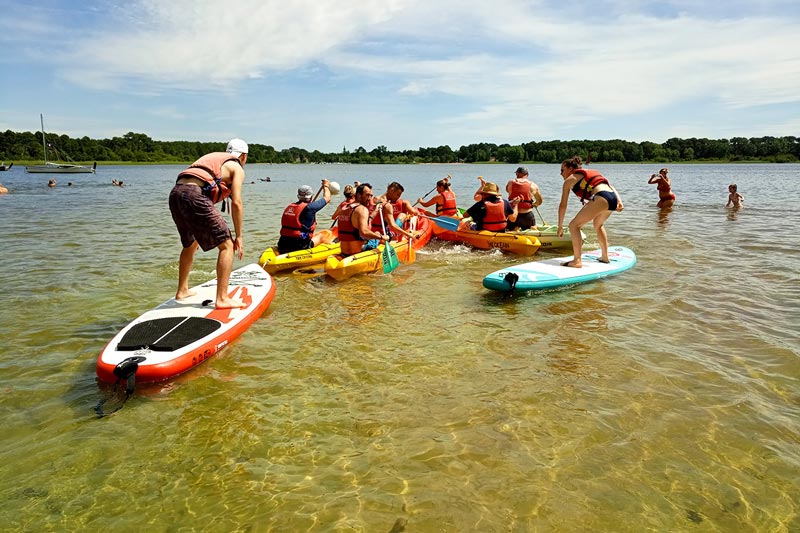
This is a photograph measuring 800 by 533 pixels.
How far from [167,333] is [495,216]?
26.1ft

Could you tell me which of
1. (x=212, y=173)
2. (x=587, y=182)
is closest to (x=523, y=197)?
(x=587, y=182)

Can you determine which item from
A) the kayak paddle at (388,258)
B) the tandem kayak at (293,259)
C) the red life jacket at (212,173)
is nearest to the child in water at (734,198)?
the kayak paddle at (388,258)

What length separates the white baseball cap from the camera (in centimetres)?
586

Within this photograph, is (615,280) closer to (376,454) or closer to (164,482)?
(376,454)

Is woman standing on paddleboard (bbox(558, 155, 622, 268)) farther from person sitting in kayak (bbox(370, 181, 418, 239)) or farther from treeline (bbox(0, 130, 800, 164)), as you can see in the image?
treeline (bbox(0, 130, 800, 164))

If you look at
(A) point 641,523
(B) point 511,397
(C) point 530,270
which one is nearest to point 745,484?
(A) point 641,523

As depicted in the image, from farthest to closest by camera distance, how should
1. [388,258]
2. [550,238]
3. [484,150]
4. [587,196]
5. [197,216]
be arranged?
[484,150], [550,238], [388,258], [587,196], [197,216]

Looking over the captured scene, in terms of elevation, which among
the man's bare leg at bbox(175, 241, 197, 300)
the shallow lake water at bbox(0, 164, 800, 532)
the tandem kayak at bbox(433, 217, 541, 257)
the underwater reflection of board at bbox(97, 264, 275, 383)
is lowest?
the shallow lake water at bbox(0, 164, 800, 532)

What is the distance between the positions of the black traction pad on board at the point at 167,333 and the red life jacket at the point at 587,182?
19.7 ft

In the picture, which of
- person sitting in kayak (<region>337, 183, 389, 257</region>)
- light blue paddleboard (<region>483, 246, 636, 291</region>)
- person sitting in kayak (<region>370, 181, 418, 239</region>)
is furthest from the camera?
person sitting in kayak (<region>370, 181, 418, 239</region>)

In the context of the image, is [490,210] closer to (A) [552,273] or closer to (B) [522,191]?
(B) [522,191]

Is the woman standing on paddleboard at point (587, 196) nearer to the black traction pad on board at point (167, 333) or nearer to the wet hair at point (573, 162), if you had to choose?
the wet hair at point (573, 162)

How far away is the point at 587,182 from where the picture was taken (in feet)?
26.7

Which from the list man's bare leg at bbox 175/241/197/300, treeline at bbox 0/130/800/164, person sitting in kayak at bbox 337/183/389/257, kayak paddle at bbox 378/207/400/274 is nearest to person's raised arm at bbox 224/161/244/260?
man's bare leg at bbox 175/241/197/300
